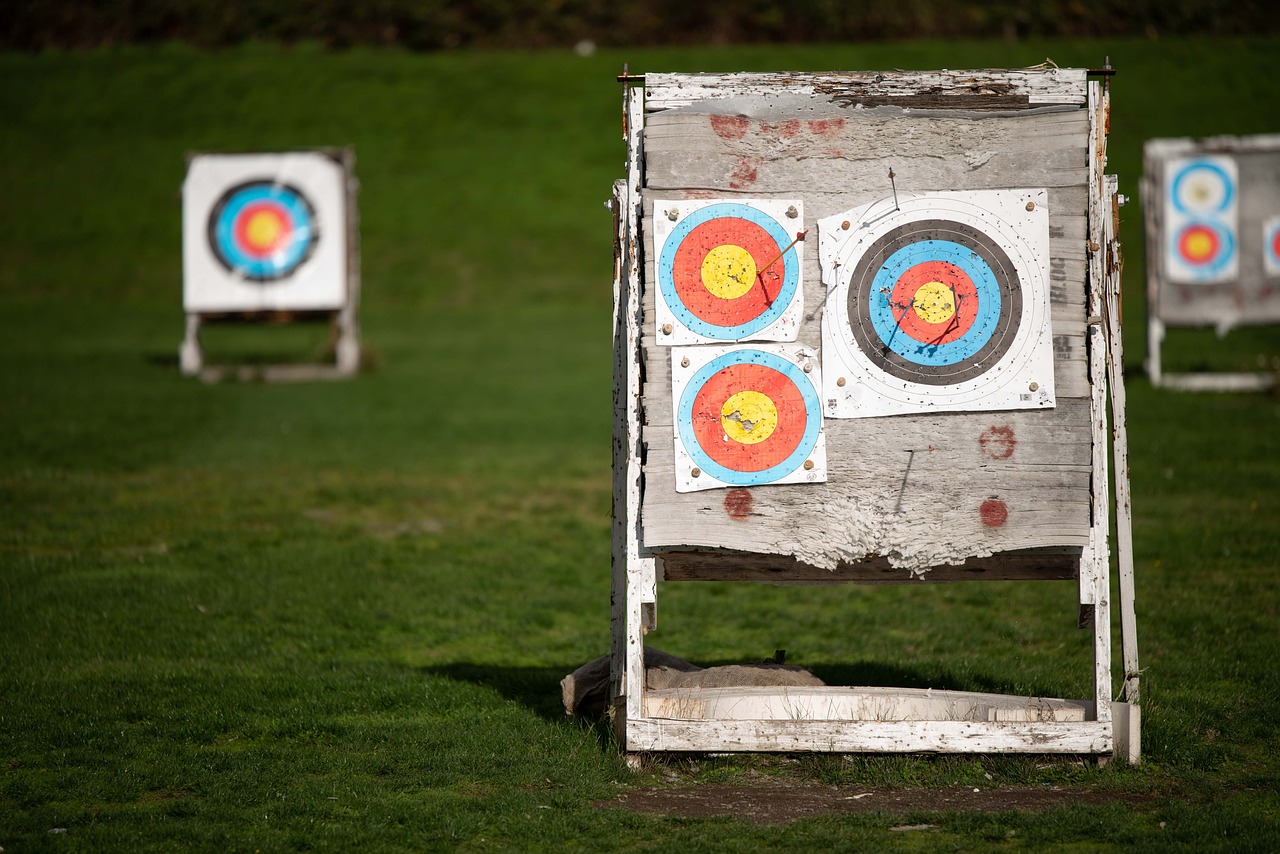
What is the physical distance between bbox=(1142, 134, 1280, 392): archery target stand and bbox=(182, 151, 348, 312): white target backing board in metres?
10.1

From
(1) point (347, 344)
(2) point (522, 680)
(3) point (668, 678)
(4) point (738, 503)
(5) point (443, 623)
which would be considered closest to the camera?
(4) point (738, 503)

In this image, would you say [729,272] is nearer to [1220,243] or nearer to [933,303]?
[933,303]

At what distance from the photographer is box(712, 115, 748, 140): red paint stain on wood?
4602 millimetres

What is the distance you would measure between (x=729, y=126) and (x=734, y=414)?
1.01 metres

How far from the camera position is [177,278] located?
25.9 meters

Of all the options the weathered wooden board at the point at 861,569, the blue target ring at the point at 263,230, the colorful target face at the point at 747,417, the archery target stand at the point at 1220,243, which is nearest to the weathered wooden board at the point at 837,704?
the weathered wooden board at the point at 861,569

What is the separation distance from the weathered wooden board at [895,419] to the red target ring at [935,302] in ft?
0.90

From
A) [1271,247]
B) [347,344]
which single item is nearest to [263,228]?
[347,344]

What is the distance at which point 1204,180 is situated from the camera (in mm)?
15859

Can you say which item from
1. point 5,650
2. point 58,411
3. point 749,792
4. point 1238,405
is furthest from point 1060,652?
point 58,411

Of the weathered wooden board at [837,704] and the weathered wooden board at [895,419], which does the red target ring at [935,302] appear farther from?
the weathered wooden board at [837,704]

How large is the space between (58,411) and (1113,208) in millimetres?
11244

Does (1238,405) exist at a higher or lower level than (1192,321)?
lower

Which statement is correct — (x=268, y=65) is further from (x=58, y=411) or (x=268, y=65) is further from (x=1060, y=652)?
(x=1060, y=652)
